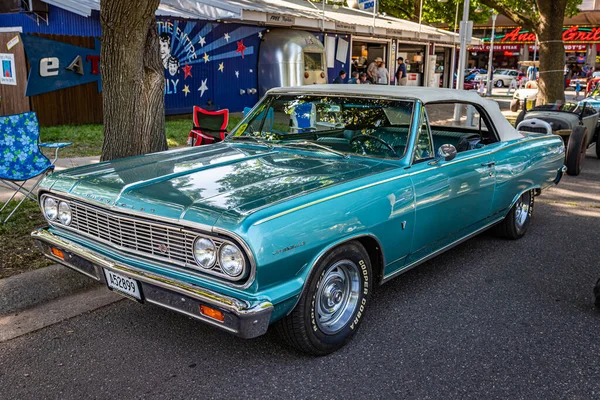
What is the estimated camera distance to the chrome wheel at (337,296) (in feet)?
11.2

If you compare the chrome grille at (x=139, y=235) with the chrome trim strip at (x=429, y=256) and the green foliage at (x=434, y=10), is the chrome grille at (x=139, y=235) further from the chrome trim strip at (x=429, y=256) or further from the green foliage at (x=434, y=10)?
the green foliage at (x=434, y=10)

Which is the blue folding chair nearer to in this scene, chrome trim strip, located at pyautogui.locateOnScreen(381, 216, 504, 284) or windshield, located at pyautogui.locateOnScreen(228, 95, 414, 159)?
windshield, located at pyautogui.locateOnScreen(228, 95, 414, 159)

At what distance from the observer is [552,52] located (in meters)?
16.5

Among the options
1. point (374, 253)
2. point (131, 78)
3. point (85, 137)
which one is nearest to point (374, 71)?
point (85, 137)

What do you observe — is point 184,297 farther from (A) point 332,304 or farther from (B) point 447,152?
(B) point 447,152

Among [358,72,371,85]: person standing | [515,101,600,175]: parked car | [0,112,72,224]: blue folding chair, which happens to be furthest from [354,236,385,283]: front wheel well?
[358,72,371,85]: person standing

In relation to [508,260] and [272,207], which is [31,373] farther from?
[508,260]

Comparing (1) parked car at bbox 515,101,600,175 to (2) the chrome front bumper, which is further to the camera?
(1) parked car at bbox 515,101,600,175

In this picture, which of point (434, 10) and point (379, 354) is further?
point (434, 10)

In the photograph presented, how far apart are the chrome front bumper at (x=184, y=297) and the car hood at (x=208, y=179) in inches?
13.4

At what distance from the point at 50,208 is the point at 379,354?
2368 millimetres

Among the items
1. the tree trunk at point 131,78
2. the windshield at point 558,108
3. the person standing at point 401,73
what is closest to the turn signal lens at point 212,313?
the tree trunk at point 131,78

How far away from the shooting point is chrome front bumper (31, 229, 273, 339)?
2.85 metres

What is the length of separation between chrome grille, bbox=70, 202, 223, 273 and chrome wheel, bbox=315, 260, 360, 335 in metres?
0.72
